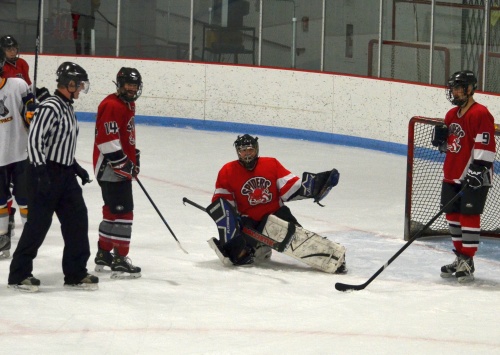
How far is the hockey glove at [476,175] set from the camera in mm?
5270

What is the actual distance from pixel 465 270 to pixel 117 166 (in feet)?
6.03

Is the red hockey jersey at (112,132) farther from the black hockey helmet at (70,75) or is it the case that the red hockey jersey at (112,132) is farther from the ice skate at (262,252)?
the ice skate at (262,252)

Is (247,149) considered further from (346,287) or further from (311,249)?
(346,287)

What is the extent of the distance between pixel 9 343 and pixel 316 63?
7014 mm

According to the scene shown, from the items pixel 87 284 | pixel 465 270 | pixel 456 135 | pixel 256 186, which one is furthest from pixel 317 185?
pixel 87 284

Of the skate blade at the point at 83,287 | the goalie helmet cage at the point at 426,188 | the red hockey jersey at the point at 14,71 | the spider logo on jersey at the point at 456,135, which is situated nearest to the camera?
the skate blade at the point at 83,287

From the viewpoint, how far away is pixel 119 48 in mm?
11758

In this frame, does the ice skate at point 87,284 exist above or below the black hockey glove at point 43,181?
below

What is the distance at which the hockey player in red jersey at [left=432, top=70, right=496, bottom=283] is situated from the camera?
5324 millimetres

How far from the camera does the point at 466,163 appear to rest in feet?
17.9

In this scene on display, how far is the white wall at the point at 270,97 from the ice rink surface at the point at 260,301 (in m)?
2.46

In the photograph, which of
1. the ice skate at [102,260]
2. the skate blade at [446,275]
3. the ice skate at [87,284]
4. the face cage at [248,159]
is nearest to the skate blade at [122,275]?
the ice skate at [102,260]

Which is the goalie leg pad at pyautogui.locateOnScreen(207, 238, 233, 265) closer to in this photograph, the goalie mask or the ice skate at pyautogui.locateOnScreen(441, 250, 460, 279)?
the goalie mask

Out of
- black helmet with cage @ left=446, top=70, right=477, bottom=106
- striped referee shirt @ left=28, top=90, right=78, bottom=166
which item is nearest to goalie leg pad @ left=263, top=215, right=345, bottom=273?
black helmet with cage @ left=446, top=70, right=477, bottom=106
